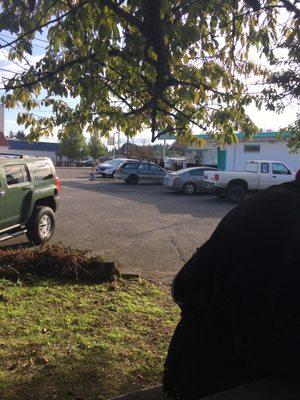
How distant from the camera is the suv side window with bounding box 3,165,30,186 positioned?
377 inches

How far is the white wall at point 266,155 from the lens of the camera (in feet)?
111

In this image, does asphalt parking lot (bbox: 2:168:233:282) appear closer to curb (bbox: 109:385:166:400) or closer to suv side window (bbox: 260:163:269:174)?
suv side window (bbox: 260:163:269:174)

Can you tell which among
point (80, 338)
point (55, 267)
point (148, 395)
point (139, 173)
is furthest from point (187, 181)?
point (148, 395)

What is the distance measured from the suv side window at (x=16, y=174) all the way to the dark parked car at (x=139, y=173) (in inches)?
857

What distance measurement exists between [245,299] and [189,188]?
926 inches

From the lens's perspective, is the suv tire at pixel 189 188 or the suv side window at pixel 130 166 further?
the suv side window at pixel 130 166

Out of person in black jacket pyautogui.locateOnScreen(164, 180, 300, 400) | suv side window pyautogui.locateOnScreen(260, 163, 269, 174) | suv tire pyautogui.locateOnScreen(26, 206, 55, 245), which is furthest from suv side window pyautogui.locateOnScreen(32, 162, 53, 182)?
suv side window pyautogui.locateOnScreen(260, 163, 269, 174)

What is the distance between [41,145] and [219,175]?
73.1m

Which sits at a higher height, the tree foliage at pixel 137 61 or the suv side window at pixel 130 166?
the tree foliage at pixel 137 61

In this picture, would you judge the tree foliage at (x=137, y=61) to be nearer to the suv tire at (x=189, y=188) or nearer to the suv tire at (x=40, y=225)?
the suv tire at (x=40, y=225)

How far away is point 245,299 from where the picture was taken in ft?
5.60

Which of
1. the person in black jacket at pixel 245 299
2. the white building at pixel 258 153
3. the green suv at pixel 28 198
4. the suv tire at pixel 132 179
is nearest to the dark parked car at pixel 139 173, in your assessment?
the suv tire at pixel 132 179

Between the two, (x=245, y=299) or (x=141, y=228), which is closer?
(x=245, y=299)

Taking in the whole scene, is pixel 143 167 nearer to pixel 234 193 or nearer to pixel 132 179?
pixel 132 179
